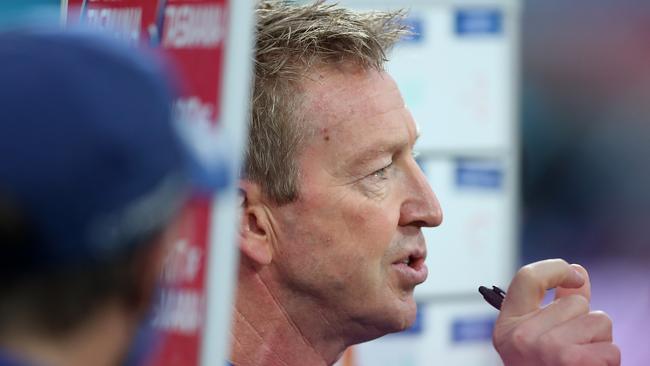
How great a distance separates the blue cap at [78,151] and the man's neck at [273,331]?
1.24 m

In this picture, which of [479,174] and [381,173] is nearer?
[381,173]

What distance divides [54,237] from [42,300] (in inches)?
1.8

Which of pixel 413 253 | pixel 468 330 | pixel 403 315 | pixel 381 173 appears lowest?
pixel 468 330

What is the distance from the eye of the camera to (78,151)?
2.59 feet

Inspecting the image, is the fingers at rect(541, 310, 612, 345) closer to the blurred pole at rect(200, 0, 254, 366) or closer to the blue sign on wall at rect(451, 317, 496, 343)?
the blurred pole at rect(200, 0, 254, 366)

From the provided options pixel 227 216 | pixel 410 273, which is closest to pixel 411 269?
pixel 410 273

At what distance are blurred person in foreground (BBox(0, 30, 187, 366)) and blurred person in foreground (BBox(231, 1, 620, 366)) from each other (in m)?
1.20

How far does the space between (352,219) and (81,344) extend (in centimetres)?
127

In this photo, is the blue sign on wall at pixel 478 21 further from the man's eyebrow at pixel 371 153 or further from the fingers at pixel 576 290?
the fingers at pixel 576 290

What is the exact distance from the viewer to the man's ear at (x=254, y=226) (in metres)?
2.06

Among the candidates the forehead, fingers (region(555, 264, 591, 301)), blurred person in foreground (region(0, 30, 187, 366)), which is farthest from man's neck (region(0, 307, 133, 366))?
the forehead

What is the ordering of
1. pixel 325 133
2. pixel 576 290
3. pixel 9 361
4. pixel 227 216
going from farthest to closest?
pixel 325 133 → pixel 576 290 → pixel 227 216 → pixel 9 361

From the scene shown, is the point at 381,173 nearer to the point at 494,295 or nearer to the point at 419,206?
the point at 419,206

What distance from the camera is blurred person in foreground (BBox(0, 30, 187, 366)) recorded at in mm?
779
